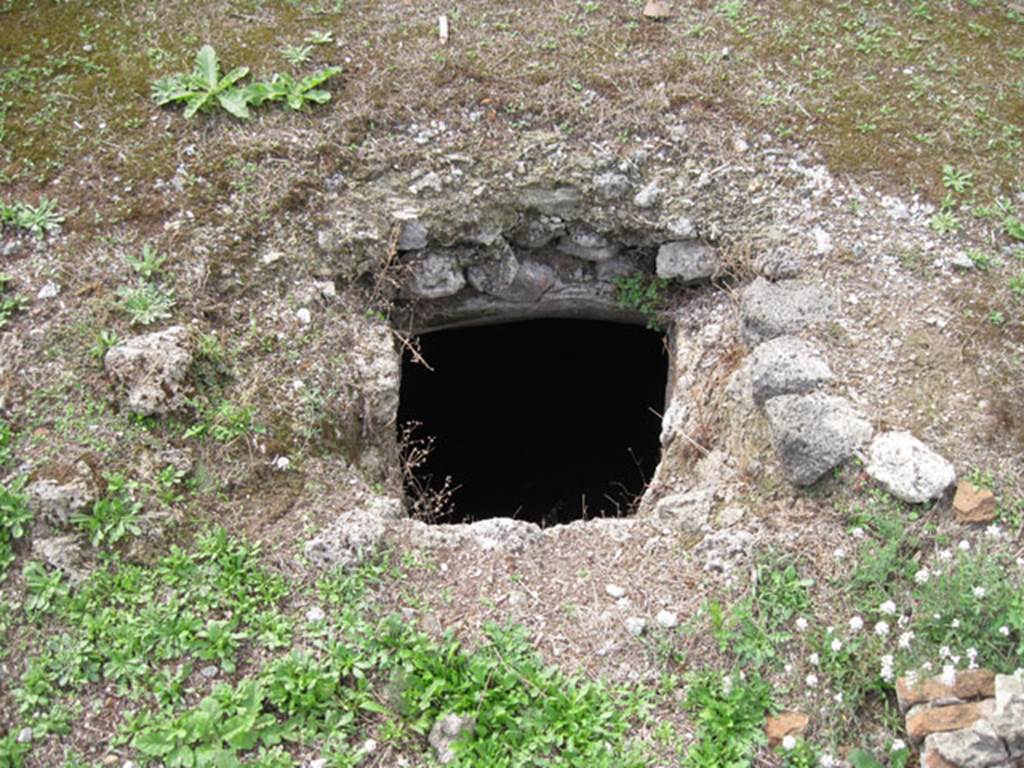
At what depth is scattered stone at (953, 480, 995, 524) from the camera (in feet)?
11.8

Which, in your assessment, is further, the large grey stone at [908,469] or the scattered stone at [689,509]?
the scattered stone at [689,509]

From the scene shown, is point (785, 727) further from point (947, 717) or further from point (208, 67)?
point (208, 67)

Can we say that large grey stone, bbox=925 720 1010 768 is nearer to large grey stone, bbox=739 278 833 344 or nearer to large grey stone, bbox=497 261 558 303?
large grey stone, bbox=739 278 833 344

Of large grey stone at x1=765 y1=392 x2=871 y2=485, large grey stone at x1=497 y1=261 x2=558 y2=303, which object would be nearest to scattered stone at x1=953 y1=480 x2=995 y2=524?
large grey stone at x1=765 y1=392 x2=871 y2=485

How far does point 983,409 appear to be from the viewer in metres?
3.90

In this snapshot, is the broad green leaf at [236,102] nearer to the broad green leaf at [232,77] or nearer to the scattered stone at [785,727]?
the broad green leaf at [232,77]

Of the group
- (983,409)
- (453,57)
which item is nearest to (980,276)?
(983,409)

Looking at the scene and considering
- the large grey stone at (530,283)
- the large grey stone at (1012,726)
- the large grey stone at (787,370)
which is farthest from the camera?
the large grey stone at (530,283)

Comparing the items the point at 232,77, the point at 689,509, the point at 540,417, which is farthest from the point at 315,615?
the point at 540,417

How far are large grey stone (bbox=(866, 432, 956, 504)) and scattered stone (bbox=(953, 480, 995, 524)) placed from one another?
0.07 metres

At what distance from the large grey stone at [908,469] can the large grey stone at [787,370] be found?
392mm

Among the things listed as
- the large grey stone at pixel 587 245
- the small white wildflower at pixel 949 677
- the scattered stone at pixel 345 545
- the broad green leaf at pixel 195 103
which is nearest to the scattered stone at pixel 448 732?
the scattered stone at pixel 345 545

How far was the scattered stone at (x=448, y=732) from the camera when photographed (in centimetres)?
318

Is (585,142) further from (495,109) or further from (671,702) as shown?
(671,702)
